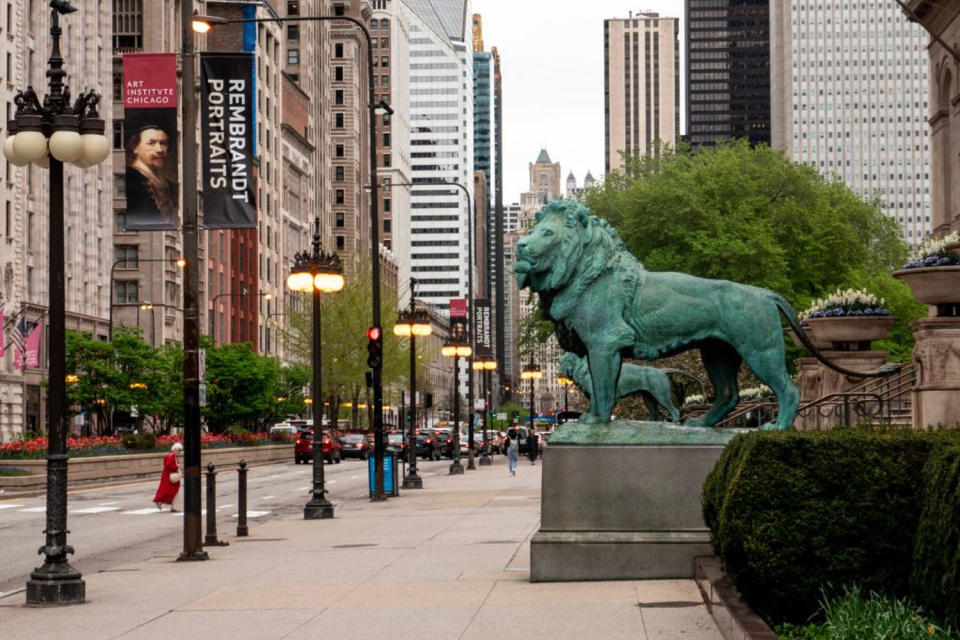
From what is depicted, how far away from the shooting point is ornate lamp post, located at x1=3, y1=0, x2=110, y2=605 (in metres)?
14.8

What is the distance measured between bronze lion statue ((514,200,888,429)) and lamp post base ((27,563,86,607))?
17.7 feet

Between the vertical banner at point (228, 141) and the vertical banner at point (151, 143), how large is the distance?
3.51 ft

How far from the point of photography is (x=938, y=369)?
23.2 m

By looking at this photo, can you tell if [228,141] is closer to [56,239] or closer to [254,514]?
[56,239]

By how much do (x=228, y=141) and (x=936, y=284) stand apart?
1142cm

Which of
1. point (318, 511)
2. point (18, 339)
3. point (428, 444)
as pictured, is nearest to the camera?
point (318, 511)

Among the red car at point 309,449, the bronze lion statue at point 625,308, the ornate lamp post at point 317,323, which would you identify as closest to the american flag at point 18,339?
the red car at point 309,449

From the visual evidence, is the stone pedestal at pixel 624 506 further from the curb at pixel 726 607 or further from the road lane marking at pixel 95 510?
the road lane marking at pixel 95 510

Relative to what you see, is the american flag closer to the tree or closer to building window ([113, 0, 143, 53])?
the tree

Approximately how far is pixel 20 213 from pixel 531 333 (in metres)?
28.9

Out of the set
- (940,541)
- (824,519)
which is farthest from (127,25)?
(940,541)

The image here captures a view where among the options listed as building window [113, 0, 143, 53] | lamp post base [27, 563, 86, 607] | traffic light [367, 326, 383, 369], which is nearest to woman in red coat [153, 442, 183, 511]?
traffic light [367, 326, 383, 369]

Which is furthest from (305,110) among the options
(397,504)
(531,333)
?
(397,504)

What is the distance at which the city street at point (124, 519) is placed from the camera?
2208cm
